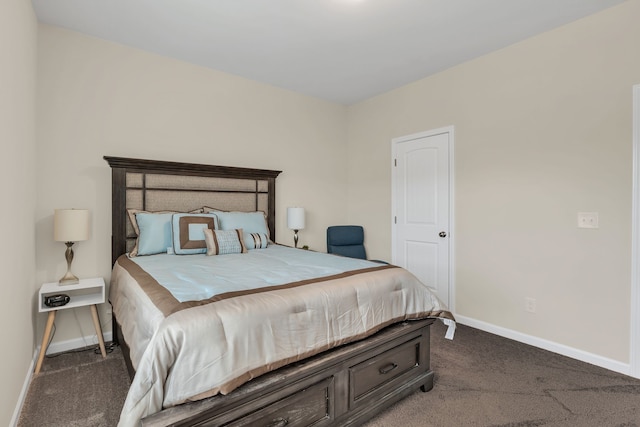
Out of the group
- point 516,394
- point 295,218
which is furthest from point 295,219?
point 516,394

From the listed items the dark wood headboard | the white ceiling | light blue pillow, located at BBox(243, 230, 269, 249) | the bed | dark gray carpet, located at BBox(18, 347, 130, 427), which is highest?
the white ceiling

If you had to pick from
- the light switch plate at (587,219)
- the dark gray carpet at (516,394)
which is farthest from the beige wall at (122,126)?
the light switch plate at (587,219)

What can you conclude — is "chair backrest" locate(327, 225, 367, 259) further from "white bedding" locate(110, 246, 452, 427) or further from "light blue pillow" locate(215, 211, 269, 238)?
"white bedding" locate(110, 246, 452, 427)

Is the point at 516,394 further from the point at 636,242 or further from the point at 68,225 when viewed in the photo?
the point at 68,225

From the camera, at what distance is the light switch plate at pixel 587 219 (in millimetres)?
2529

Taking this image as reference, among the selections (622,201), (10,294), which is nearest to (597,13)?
(622,201)

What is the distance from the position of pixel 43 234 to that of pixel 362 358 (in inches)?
108

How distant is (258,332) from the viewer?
4.62 ft

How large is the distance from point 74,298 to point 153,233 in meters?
0.76

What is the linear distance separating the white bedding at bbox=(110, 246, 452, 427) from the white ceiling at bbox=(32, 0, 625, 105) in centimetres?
196

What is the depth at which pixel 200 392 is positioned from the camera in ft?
4.09

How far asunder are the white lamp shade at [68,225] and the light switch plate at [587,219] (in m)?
4.02

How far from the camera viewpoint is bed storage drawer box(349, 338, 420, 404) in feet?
5.77

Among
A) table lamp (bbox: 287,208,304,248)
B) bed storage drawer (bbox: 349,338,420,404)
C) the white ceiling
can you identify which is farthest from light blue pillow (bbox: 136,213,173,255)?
bed storage drawer (bbox: 349,338,420,404)
